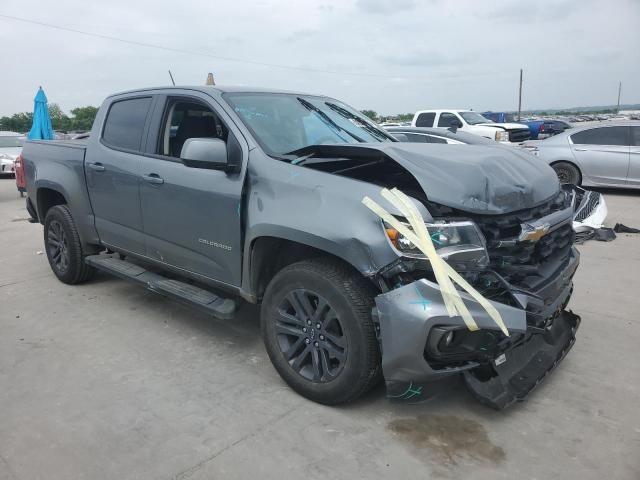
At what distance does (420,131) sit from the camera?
24.8 ft

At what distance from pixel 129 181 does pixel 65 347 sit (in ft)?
4.44

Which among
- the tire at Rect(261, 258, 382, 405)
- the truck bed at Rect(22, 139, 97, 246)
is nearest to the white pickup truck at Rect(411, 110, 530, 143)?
the truck bed at Rect(22, 139, 97, 246)

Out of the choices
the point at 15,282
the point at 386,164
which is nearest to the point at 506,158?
the point at 386,164

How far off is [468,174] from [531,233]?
1.49ft

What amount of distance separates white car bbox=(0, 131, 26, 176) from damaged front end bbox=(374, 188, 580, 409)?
52.2ft

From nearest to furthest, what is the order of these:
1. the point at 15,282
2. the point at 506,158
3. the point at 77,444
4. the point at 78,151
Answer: the point at 77,444 → the point at 506,158 → the point at 78,151 → the point at 15,282

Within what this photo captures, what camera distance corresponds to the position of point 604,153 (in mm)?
10789

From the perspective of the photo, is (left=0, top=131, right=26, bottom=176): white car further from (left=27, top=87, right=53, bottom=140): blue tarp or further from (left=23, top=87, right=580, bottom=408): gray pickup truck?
(left=23, top=87, right=580, bottom=408): gray pickup truck

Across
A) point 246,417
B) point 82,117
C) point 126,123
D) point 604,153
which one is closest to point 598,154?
point 604,153

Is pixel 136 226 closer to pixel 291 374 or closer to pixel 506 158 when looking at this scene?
pixel 291 374

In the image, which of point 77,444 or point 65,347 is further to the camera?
point 65,347

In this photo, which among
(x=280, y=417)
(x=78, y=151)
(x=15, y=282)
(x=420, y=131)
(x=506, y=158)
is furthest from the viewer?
(x=420, y=131)

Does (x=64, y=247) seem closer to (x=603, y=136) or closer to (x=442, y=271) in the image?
(x=442, y=271)

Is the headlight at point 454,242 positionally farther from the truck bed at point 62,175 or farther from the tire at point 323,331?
the truck bed at point 62,175
